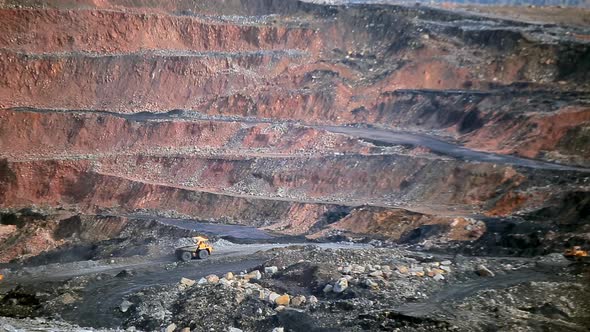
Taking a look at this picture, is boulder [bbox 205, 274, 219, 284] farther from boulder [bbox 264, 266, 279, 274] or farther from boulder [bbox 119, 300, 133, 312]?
boulder [bbox 119, 300, 133, 312]

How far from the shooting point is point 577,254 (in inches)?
851

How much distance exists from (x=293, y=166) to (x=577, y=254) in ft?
52.3

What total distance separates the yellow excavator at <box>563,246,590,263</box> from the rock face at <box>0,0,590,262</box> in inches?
39.2

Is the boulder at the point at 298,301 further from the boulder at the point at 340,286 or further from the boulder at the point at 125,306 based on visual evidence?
the boulder at the point at 125,306

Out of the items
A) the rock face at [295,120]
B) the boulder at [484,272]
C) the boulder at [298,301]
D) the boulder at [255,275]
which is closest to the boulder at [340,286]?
the boulder at [298,301]

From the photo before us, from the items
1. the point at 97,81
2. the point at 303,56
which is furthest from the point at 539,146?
the point at 97,81

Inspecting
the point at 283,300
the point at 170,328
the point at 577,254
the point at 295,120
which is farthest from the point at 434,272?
the point at 295,120

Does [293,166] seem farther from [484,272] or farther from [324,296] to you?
[324,296]

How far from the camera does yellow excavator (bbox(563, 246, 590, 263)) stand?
21336mm

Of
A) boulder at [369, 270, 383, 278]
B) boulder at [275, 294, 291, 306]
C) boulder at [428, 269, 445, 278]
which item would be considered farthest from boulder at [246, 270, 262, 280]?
boulder at [428, 269, 445, 278]

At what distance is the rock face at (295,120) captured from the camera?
29234 mm

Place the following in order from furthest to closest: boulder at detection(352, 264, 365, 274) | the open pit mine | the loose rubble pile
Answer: boulder at detection(352, 264, 365, 274) → the open pit mine → the loose rubble pile

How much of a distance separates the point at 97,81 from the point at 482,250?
2649 cm

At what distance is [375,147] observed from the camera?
35.1 metres
